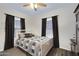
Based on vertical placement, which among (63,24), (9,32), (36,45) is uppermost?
(63,24)

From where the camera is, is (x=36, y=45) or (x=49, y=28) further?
(x=49, y=28)

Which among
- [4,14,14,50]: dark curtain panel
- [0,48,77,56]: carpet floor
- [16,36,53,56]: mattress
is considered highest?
[4,14,14,50]: dark curtain panel

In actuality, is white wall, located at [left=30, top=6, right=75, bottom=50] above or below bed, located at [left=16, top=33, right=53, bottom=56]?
above

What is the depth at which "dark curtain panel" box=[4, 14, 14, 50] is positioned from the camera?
185cm

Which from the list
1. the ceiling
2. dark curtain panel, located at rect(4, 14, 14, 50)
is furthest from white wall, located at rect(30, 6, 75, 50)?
dark curtain panel, located at rect(4, 14, 14, 50)

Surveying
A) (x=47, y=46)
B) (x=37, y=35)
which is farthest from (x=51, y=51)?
(x=37, y=35)

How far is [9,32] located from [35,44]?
445mm

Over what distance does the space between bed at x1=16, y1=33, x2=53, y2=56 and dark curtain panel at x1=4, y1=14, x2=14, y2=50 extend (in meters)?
0.11

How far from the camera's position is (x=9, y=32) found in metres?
1.88

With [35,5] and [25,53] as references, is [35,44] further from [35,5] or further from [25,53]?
[35,5]

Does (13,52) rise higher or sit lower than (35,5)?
lower

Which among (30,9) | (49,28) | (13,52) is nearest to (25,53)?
(13,52)

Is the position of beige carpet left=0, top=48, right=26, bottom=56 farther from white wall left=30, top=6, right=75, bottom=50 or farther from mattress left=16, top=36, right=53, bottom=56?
white wall left=30, top=6, right=75, bottom=50

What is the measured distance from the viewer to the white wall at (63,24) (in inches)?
72.2
